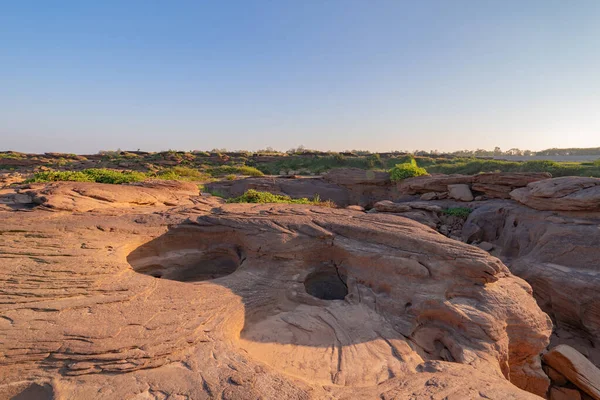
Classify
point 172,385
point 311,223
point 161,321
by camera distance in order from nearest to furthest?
point 172,385 → point 161,321 → point 311,223

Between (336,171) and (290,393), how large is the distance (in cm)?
1927

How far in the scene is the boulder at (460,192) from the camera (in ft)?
49.8

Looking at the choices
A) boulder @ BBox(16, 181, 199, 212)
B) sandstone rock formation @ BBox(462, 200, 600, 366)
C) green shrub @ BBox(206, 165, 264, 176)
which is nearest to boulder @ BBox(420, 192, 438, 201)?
sandstone rock formation @ BBox(462, 200, 600, 366)

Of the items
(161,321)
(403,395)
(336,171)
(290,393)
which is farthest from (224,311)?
(336,171)

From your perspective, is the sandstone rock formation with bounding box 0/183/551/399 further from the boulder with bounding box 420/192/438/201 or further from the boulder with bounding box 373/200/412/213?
the boulder with bounding box 420/192/438/201

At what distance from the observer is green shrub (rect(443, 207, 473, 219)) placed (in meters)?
14.2

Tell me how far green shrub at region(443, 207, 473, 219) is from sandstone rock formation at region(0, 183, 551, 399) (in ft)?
28.4

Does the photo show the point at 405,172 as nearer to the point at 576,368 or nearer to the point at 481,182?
the point at 481,182

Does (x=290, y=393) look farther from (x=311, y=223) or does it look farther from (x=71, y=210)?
(x=71, y=210)

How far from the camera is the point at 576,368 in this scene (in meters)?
5.77

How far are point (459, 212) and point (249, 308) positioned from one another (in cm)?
1301

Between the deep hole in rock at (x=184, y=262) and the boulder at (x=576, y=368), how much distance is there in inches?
297

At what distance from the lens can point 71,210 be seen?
645 centimetres

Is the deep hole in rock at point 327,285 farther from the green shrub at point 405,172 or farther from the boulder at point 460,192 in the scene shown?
the green shrub at point 405,172
